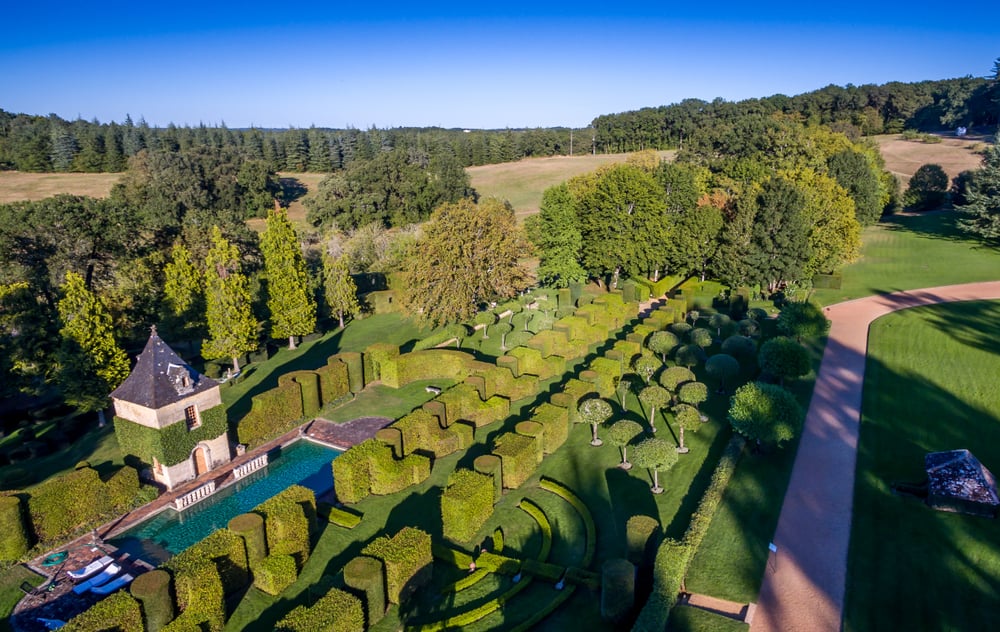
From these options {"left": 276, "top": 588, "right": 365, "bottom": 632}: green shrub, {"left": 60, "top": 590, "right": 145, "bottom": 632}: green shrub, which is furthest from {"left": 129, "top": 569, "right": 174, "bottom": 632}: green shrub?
{"left": 276, "top": 588, "right": 365, "bottom": 632}: green shrub

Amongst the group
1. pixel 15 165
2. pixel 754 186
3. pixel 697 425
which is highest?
pixel 15 165

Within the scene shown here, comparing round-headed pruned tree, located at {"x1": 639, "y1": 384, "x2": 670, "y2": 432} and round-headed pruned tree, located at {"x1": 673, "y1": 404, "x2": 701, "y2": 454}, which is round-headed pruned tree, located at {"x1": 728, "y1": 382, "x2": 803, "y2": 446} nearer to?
round-headed pruned tree, located at {"x1": 673, "y1": 404, "x2": 701, "y2": 454}

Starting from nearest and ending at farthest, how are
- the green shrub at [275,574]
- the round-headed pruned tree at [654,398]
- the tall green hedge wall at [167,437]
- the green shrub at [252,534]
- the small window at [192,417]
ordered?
the green shrub at [275,574] → the green shrub at [252,534] → the tall green hedge wall at [167,437] → the small window at [192,417] → the round-headed pruned tree at [654,398]

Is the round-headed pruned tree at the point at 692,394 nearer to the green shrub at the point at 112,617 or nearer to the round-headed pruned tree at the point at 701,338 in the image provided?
the round-headed pruned tree at the point at 701,338

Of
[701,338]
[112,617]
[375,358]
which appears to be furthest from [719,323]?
[112,617]

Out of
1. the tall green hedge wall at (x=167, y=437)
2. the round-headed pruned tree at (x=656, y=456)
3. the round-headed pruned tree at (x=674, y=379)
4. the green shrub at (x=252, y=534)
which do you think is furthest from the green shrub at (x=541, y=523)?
the tall green hedge wall at (x=167, y=437)

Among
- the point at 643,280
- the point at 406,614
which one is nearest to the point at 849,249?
the point at 643,280

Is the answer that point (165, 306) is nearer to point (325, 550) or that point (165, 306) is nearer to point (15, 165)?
point (325, 550)
